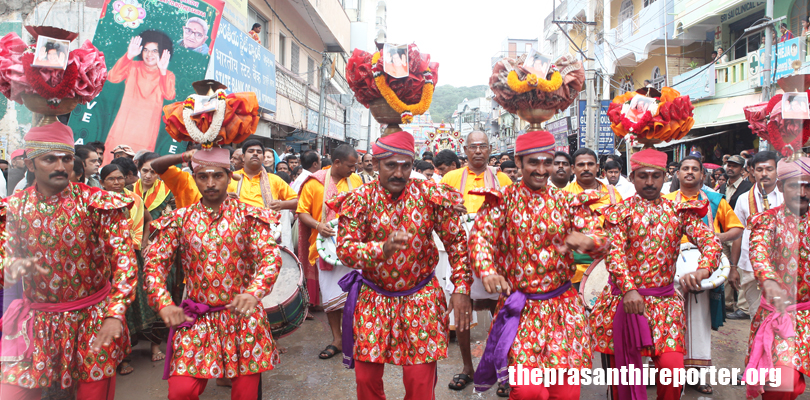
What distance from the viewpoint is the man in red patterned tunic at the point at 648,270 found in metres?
3.90

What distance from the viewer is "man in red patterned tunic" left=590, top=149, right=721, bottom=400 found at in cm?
390

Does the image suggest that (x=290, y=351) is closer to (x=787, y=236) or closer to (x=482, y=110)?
(x=787, y=236)

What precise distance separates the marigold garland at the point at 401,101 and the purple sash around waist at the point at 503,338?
1.44 m

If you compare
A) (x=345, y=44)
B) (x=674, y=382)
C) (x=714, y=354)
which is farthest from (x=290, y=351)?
(x=345, y=44)

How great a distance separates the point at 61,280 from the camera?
10.8 feet

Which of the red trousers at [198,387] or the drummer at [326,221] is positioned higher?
the drummer at [326,221]

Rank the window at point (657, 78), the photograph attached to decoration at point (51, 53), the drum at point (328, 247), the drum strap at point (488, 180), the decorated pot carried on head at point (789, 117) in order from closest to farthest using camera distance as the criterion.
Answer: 1. the photograph attached to decoration at point (51, 53)
2. the decorated pot carried on head at point (789, 117)
3. the drum at point (328, 247)
4. the drum strap at point (488, 180)
5. the window at point (657, 78)

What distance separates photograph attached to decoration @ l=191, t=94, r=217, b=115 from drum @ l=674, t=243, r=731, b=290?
3721mm

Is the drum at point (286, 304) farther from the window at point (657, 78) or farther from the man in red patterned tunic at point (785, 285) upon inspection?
the window at point (657, 78)

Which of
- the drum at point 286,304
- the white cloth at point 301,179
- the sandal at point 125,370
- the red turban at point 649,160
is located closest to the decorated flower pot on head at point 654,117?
the red turban at point 649,160

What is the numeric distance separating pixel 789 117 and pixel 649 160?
37.3 inches

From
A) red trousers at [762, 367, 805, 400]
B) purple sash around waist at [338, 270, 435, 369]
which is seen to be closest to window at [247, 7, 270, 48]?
purple sash around waist at [338, 270, 435, 369]

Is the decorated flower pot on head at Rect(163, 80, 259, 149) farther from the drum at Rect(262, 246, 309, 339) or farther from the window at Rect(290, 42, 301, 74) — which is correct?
the window at Rect(290, 42, 301, 74)

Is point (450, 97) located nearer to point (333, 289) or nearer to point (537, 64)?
point (333, 289)
